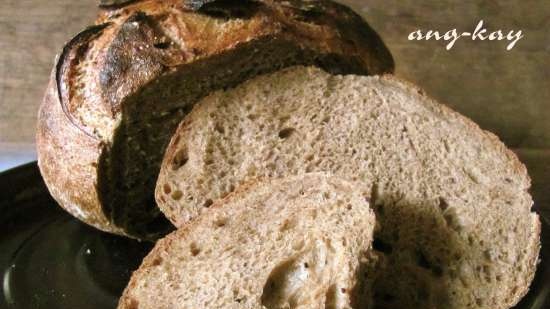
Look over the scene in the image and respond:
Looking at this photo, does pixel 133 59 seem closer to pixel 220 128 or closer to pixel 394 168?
pixel 220 128

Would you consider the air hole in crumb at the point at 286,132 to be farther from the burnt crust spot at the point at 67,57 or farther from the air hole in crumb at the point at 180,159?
the burnt crust spot at the point at 67,57

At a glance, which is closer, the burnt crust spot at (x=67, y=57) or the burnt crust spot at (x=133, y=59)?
the burnt crust spot at (x=133, y=59)

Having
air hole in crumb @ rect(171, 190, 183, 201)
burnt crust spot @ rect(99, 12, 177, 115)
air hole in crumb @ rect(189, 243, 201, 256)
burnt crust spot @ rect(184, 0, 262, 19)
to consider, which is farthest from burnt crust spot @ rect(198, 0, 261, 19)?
air hole in crumb @ rect(189, 243, 201, 256)

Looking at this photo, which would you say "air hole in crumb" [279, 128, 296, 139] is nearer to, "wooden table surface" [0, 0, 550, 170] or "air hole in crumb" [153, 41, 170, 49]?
"air hole in crumb" [153, 41, 170, 49]

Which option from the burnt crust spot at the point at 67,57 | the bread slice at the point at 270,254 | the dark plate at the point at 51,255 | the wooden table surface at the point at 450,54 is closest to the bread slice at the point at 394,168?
the bread slice at the point at 270,254

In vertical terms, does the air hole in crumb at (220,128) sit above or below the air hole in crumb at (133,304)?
above

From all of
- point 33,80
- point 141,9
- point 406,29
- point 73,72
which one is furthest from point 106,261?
point 406,29

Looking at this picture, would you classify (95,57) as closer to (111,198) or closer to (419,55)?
(111,198)
